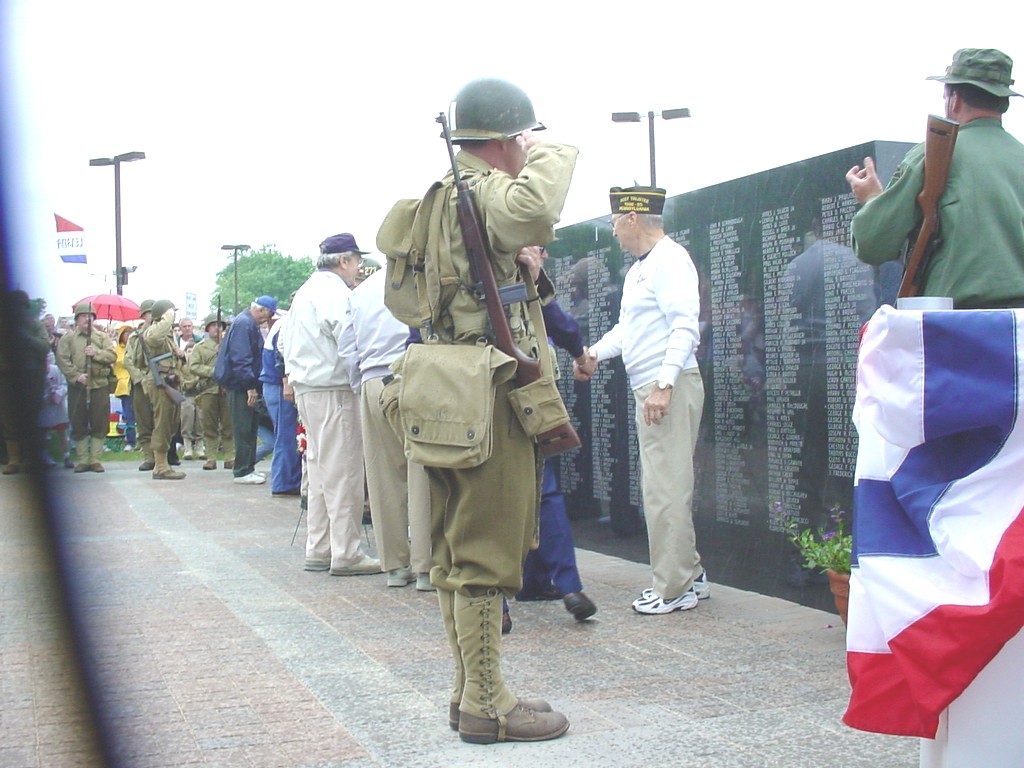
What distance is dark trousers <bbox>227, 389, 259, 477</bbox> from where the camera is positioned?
1365 cm

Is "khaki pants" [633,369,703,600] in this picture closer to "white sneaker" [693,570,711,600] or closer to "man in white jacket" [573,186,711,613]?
"man in white jacket" [573,186,711,613]

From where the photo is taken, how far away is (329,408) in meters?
7.25

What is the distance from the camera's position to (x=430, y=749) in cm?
358

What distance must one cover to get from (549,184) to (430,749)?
176 cm

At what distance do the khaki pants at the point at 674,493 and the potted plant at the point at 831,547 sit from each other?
495 mm

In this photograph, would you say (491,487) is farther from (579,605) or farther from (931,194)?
(579,605)

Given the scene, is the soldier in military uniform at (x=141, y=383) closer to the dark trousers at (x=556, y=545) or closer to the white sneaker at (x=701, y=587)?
the dark trousers at (x=556, y=545)

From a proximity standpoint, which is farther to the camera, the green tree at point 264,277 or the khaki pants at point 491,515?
the green tree at point 264,277

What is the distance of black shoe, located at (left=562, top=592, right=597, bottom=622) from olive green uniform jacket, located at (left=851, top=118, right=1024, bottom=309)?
8.59 ft

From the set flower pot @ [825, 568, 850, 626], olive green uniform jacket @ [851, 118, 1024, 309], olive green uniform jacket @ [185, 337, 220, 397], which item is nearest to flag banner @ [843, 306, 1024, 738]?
olive green uniform jacket @ [851, 118, 1024, 309]

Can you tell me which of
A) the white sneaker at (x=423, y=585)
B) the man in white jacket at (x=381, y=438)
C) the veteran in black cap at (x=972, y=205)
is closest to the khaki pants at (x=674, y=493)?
the white sneaker at (x=423, y=585)

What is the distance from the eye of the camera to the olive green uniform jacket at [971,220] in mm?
3086

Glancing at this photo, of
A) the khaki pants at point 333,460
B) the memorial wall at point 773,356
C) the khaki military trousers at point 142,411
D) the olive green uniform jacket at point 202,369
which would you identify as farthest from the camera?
the olive green uniform jacket at point 202,369

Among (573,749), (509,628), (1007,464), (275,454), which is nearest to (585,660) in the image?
(509,628)
